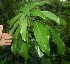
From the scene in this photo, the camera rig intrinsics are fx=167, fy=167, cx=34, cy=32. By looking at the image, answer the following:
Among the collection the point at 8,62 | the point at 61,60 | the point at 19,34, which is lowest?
the point at 61,60

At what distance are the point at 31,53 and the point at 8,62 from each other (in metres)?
0.41

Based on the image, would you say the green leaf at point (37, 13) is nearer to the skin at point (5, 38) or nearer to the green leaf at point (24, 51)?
the green leaf at point (24, 51)

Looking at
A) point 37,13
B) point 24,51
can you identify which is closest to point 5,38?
point 24,51

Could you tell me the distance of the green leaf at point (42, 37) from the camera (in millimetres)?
1506

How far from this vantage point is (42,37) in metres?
1.52

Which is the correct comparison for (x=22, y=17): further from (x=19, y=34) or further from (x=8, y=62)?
(x=8, y=62)

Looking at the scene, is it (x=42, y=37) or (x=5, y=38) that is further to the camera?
(x=5, y=38)

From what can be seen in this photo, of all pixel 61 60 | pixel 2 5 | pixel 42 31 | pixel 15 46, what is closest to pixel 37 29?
pixel 42 31

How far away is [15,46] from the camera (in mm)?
1721

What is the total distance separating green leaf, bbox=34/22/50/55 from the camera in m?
1.51

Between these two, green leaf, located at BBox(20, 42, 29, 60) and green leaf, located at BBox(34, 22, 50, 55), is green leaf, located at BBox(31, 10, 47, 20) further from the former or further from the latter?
green leaf, located at BBox(20, 42, 29, 60)

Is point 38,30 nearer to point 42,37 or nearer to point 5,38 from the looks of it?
point 42,37

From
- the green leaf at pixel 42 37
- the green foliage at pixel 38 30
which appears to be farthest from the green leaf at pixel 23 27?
the green leaf at pixel 42 37

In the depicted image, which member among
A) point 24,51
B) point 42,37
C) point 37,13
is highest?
point 37,13
